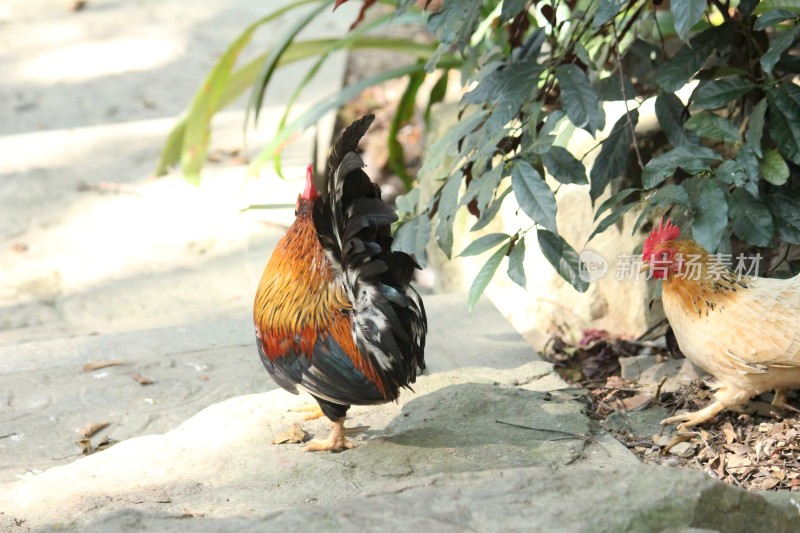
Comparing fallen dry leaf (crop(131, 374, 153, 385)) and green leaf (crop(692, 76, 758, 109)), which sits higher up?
green leaf (crop(692, 76, 758, 109))

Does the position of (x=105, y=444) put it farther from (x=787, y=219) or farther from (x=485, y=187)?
(x=787, y=219)

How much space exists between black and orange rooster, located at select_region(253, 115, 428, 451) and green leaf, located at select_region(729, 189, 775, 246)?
3.83 ft

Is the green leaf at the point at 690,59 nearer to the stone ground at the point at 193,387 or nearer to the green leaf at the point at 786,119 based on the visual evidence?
the green leaf at the point at 786,119

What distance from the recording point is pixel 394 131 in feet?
22.2

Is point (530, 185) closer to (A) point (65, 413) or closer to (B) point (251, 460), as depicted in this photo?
(B) point (251, 460)

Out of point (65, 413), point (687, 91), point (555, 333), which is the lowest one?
point (65, 413)

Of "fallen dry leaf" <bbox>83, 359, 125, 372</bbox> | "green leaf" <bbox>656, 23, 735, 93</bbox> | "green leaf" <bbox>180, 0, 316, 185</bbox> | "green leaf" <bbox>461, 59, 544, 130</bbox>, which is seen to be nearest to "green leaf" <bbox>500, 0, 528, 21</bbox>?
"green leaf" <bbox>461, 59, 544, 130</bbox>

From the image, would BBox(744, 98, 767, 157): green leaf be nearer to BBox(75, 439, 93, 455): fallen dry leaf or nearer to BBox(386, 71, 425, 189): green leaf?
BBox(75, 439, 93, 455): fallen dry leaf

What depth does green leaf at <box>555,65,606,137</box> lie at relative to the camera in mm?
3322

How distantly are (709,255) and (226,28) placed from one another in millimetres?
7951

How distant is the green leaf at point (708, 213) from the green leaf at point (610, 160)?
486 millimetres

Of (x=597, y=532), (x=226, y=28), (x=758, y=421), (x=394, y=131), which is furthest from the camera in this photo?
(x=226, y=28)

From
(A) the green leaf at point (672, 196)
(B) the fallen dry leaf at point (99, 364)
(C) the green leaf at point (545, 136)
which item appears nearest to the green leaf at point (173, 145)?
(B) the fallen dry leaf at point (99, 364)

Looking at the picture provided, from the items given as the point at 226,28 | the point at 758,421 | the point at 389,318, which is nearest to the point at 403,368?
the point at 389,318
